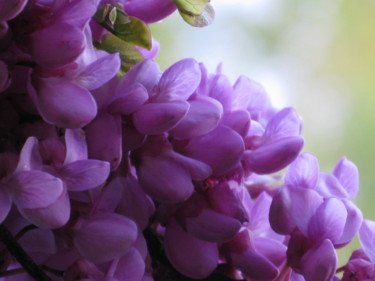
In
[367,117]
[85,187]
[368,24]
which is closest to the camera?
[85,187]

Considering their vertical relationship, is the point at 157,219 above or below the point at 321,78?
above

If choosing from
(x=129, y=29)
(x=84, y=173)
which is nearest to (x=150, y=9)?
(x=129, y=29)

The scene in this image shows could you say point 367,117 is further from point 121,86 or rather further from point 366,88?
point 121,86

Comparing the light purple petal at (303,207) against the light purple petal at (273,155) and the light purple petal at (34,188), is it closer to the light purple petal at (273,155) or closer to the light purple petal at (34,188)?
the light purple petal at (273,155)

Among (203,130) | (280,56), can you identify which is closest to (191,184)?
(203,130)

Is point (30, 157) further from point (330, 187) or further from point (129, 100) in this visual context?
point (330, 187)

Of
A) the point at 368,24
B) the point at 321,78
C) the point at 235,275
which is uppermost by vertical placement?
the point at 235,275

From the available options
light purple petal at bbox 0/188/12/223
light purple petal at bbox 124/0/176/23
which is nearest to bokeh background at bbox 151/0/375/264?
light purple petal at bbox 124/0/176/23

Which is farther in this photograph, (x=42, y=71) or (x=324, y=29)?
(x=324, y=29)
